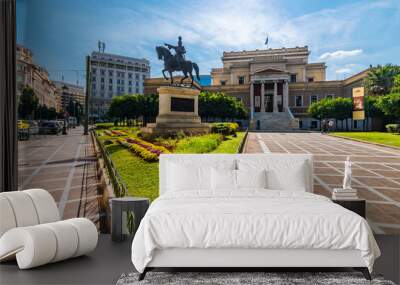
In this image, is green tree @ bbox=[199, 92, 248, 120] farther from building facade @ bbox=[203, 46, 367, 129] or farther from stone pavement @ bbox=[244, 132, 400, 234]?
stone pavement @ bbox=[244, 132, 400, 234]

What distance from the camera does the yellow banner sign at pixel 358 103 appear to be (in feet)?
17.9

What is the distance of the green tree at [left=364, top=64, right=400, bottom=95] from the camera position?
5211 millimetres

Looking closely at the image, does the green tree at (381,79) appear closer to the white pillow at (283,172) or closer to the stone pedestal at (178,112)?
the white pillow at (283,172)

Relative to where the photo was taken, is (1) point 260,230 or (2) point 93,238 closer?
(1) point 260,230

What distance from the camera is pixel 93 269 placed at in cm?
347

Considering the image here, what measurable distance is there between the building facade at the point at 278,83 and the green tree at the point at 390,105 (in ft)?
1.08

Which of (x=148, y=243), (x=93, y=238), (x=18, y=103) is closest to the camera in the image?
(x=148, y=243)

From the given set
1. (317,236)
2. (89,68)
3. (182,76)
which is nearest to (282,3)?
(182,76)

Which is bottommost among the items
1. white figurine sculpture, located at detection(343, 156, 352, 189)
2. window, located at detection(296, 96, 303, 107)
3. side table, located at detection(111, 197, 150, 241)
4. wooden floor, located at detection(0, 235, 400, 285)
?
wooden floor, located at detection(0, 235, 400, 285)

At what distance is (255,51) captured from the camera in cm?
562

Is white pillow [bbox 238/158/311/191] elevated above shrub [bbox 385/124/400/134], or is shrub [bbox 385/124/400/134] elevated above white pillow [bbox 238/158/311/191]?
shrub [bbox 385/124/400/134]

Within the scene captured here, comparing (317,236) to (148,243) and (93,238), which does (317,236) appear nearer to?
(148,243)

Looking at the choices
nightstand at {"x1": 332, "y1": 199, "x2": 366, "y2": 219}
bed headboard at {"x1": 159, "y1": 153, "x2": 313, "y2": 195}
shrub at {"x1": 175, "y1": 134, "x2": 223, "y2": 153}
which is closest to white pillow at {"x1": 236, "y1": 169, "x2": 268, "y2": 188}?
bed headboard at {"x1": 159, "y1": 153, "x2": 313, "y2": 195}

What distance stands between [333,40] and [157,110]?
223 cm
